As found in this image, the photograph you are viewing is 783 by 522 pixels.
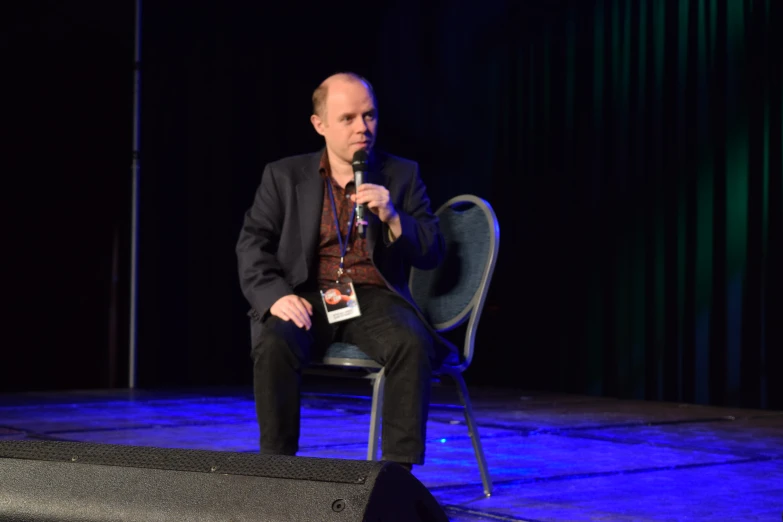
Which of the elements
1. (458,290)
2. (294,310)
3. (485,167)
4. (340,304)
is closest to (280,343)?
(294,310)

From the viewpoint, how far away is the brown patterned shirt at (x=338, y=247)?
230 cm

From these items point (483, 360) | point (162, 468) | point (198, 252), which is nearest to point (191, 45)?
point (198, 252)

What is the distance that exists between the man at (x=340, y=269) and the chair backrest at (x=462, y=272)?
0.12m

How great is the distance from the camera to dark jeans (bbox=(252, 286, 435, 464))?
202 cm

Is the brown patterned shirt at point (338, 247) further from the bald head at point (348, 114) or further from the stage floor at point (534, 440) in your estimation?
the stage floor at point (534, 440)

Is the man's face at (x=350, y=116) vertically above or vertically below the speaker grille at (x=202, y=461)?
above

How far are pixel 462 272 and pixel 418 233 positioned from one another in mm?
239

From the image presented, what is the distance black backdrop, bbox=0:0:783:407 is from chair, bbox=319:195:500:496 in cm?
288

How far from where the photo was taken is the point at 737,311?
4.96 meters

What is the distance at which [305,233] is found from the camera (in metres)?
2.30

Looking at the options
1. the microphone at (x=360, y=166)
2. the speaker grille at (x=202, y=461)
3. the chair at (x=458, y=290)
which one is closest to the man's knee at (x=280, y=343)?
the chair at (x=458, y=290)

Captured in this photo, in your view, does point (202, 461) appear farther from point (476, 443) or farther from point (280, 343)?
point (476, 443)

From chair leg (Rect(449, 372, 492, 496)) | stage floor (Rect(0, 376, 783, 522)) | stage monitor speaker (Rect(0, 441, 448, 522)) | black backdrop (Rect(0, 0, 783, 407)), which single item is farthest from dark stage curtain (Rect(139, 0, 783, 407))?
stage monitor speaker (Rect(0, 441, 448, 522))

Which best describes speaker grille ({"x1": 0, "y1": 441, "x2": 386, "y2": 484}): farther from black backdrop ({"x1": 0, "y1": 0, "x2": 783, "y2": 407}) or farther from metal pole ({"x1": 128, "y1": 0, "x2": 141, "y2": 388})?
metal pole ({"x1": 128, "y1": 0, "x2": 141, "y2": 388})
